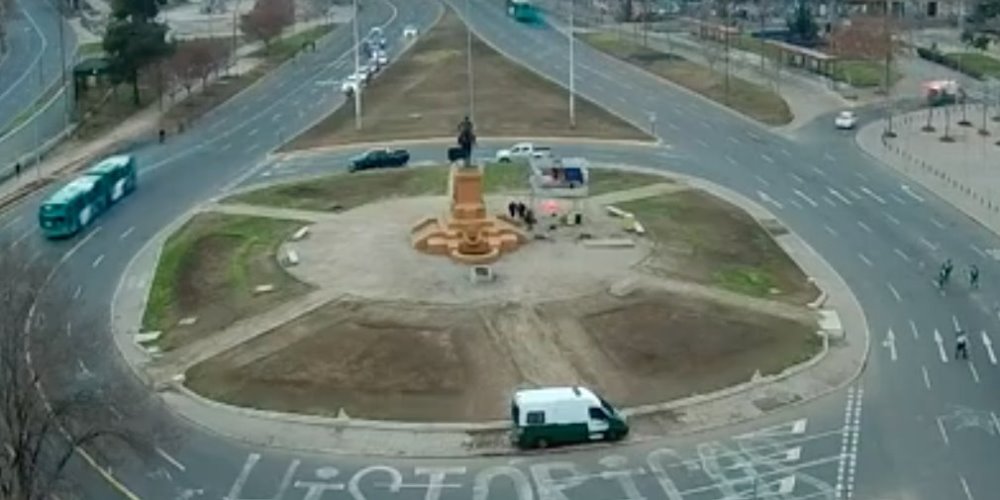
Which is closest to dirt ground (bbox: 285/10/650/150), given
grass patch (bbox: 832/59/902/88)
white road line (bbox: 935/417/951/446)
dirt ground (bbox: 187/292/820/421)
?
grass patch (bbox: 832/59/902/88)

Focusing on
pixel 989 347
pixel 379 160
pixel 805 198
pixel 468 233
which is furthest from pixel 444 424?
pixel 379 160

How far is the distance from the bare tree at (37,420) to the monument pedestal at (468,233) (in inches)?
1108

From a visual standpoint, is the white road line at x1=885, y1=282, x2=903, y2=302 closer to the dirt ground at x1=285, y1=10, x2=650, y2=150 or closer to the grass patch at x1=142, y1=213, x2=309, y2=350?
the grass patch at x1=142, y1=213, x2=309, y2=350

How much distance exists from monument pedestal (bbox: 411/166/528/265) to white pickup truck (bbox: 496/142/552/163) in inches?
935

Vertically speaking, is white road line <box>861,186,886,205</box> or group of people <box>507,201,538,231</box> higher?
group of people <box>507,201,538,231</box>

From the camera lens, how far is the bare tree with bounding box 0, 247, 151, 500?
43469mm

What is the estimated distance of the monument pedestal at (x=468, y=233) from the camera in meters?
76.2

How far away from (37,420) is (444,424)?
1653 cm

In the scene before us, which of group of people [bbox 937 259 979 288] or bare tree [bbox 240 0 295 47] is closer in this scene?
group of people [bbox 937 259 979 288]

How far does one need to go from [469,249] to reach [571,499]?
27.8 m

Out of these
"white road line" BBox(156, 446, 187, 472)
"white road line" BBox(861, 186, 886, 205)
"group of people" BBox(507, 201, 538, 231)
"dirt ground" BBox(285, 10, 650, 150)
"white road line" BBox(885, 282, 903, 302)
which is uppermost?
"dirt ground" BBox(285, 10, 650, 150)

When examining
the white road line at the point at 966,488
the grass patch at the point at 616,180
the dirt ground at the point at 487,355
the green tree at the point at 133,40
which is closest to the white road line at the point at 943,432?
the white road line at the point at 966,488

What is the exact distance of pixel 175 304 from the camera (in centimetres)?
7138

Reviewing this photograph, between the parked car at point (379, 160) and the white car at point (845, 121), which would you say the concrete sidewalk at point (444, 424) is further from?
the white car at point (845, 121)
